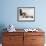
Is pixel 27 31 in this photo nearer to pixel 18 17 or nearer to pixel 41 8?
pixel 18 17

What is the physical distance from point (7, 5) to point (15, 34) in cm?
104

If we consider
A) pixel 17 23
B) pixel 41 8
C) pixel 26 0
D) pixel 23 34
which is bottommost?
pixel 23 34

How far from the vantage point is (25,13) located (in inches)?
165

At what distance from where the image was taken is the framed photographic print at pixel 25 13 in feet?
13.7

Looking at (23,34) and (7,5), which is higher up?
(7,5)

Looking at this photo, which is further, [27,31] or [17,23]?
[17,23]

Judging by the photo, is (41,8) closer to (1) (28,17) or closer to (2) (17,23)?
(1) (28,17)

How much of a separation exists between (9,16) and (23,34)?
854mm

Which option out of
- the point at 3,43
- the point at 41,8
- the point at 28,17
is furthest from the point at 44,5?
the point at 3,43

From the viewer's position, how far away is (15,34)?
3.72 m

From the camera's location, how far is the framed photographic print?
418 cm

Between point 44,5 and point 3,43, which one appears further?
point 44,5

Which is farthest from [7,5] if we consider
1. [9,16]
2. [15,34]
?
[15,34]

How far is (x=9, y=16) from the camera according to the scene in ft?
13.8
